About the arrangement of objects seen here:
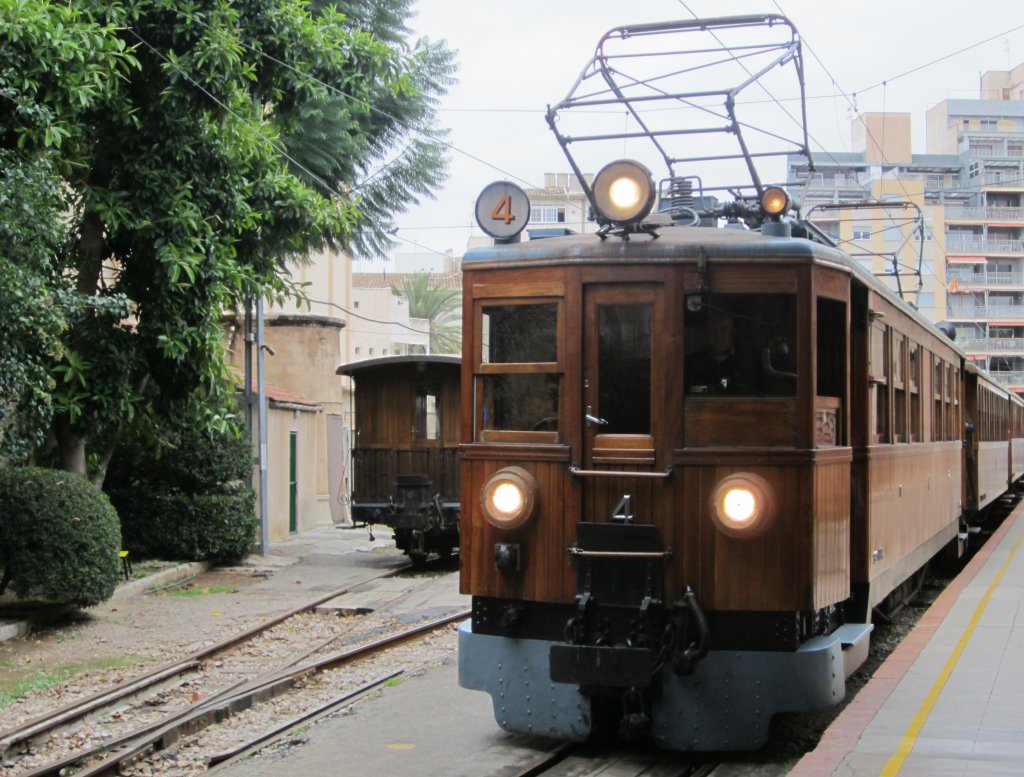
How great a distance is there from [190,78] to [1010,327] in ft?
215

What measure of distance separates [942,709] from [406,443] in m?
12.4

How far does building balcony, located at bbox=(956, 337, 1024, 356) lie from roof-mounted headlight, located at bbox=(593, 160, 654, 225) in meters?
66.8

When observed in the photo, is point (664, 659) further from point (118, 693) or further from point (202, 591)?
point (202, 591)

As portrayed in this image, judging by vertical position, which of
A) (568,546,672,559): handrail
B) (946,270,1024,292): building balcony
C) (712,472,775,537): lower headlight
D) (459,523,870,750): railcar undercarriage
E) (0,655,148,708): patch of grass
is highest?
(946,270,1024,292): building balcony

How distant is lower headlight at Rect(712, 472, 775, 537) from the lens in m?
6.39

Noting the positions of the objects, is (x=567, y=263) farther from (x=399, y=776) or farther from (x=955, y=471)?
(x=955, y=471)

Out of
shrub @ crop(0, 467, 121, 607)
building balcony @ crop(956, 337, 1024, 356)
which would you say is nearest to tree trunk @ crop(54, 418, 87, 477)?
shrub @ crop(0, 467, 121, 607)

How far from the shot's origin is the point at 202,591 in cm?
1577

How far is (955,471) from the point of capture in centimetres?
1342

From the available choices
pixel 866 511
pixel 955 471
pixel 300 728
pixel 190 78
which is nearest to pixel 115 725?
pixel 300 728

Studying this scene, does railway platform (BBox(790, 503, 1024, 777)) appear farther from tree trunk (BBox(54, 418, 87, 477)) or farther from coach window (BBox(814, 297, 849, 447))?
tree trunk (BBox(54, 418, 87, 477))

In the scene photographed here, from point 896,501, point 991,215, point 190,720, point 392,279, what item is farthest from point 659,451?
point 991,215

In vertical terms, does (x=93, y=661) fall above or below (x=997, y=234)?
below

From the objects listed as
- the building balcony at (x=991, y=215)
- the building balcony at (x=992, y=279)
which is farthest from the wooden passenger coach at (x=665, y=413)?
the building balcony at (x=991, y=215)
